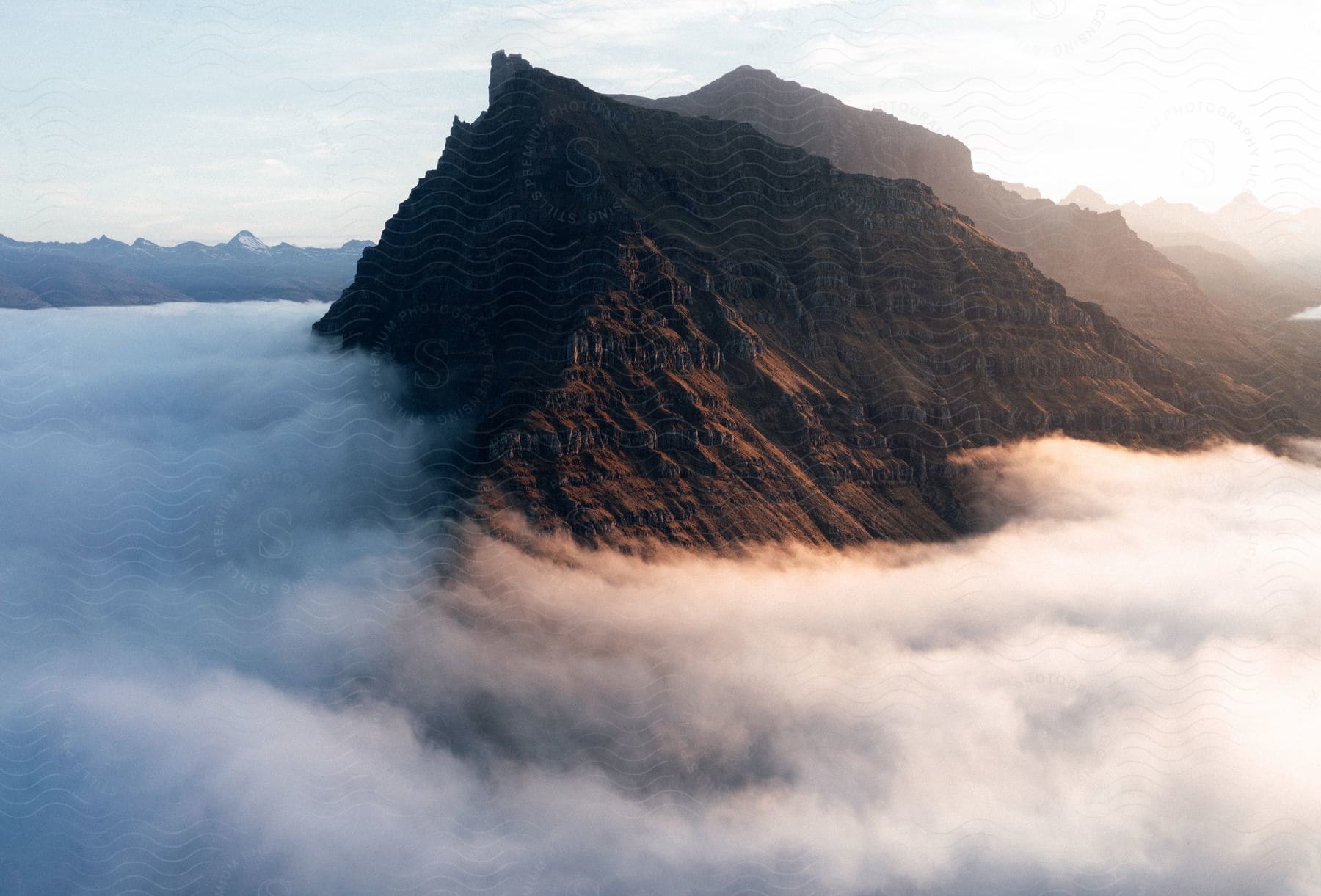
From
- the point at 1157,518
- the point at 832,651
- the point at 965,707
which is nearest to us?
the point at 965,707

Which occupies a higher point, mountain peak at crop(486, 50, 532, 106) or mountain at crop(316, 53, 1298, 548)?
mountain peak at crop(486, 50, 532, 106)

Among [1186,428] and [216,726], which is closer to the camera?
[216,726]

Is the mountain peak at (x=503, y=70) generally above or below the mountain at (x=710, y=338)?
above

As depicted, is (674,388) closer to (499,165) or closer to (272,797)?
(499,165)

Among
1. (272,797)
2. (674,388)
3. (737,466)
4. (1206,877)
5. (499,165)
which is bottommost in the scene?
(1206,877)

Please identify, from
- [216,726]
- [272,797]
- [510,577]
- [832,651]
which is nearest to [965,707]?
[832,651]

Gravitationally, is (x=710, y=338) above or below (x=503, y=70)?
below

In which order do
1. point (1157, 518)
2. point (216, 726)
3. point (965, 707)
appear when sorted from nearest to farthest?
1. point (216, 726)
2. point (965, 707)
3. point (1157, 518)

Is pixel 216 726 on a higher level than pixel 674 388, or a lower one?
lower
